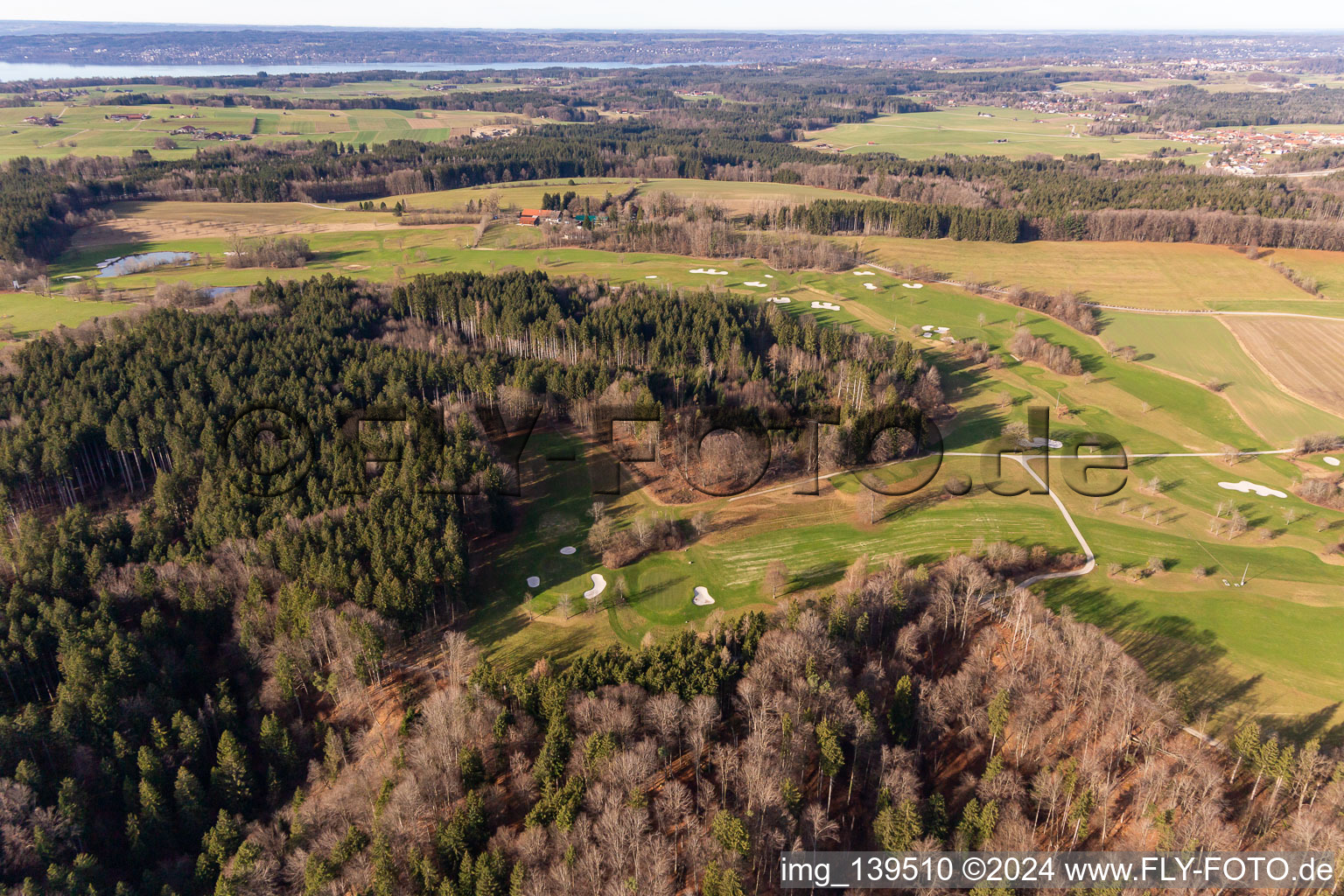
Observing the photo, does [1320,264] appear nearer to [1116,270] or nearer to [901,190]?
[1116,270]

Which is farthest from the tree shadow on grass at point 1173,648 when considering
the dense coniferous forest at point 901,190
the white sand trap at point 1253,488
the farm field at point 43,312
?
the farm field at point 43,312

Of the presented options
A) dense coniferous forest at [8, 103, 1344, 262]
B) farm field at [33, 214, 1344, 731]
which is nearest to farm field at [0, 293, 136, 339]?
dense coniferous forest at [8, 103, 1344, 262]

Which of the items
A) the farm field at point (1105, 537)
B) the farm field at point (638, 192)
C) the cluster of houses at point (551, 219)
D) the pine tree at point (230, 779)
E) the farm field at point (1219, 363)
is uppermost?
the farm field at point (638, 192)

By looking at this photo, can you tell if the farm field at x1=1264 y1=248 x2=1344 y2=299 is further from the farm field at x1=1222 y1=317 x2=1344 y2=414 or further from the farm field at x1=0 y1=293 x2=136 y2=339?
the farm field at x1=0 y1=293 x2=136 y2=339

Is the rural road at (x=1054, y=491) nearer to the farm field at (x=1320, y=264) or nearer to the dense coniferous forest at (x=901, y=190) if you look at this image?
the farm field at (x=1320, y=264)

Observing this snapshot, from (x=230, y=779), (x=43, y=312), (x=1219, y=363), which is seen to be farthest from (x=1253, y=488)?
(x=43, y=312)

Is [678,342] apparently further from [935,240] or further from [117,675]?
[935,240]

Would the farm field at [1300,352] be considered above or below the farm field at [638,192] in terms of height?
below
